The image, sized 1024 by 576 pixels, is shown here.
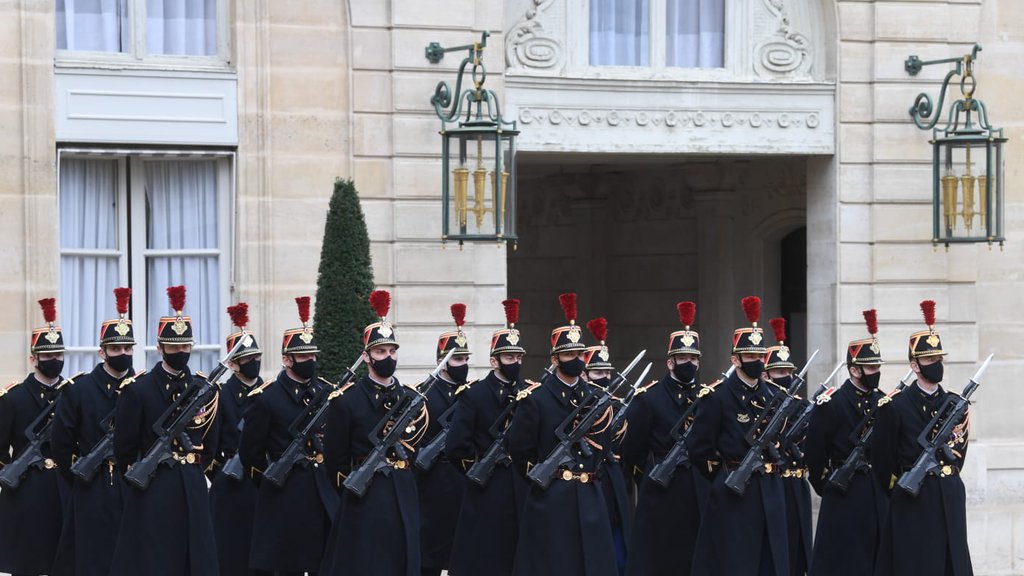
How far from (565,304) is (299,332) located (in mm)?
1727

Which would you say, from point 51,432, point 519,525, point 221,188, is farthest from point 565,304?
point 221,188

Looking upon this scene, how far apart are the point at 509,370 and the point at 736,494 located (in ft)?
5.60

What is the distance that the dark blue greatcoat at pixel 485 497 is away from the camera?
12.7 m

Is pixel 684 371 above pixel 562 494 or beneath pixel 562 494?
above

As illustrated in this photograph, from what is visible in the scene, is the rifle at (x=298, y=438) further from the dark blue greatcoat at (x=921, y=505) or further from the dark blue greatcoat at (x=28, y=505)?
the dark blue greatcoat at (x=921, y=505)

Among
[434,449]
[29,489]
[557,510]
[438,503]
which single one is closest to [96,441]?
[29,489]

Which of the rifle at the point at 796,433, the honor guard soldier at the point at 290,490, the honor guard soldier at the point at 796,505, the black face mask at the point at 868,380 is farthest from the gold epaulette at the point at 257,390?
the black face mask at the point at 868,380

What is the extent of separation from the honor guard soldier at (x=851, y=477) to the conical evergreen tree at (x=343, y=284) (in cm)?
382

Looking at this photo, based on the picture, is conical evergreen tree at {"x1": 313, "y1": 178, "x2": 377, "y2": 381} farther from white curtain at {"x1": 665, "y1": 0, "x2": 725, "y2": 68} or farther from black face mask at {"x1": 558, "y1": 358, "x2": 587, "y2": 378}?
black face mask at {"x1": 558, "y1": 358, "x2": 587, "y2": 378}

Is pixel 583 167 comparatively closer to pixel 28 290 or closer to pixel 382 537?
pixel 28 290

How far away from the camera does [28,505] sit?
1316 cm

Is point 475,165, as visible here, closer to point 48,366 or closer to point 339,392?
point 48,366

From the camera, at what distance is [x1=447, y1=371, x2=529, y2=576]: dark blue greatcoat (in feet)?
41.8

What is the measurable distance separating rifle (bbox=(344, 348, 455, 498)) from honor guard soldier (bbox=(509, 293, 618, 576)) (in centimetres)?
62
